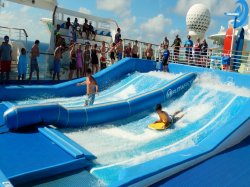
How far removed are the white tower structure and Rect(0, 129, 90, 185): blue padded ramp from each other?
88.5ft

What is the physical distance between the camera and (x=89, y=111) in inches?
294

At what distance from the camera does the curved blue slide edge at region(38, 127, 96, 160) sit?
17.6 feet

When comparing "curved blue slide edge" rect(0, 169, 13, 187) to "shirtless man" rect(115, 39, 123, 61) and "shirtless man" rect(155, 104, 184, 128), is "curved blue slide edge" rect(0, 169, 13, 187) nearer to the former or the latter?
"shirtless man" rect(155, 104, 184, 128)

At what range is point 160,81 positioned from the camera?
10773mm

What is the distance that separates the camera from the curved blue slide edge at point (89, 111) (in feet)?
20.9

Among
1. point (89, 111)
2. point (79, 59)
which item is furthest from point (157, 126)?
point (79, 59)

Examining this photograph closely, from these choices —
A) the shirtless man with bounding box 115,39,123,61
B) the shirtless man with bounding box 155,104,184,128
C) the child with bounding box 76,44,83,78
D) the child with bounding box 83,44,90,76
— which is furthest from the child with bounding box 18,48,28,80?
the shirtless man with bounding box 155,104,184,128

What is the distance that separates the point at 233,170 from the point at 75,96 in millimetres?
6375

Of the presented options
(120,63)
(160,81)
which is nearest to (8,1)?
(120,63)

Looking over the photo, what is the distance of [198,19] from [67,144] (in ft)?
89.4

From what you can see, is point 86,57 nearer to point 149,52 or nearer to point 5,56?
point 149,52

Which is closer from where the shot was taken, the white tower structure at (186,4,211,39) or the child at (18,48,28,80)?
the child at (18,48,28,80)

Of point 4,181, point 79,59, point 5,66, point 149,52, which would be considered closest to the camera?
point 4,181

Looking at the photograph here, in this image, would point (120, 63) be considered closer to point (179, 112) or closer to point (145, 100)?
point (145, 100)
